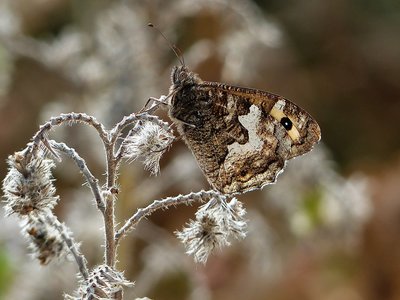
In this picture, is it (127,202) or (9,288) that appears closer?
(127,202)

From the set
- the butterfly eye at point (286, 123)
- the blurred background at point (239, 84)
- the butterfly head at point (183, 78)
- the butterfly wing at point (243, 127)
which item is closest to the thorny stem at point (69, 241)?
the butterfly wing at point (243, 127)

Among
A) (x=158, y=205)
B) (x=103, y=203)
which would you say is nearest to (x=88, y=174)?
(x=103, y=203)

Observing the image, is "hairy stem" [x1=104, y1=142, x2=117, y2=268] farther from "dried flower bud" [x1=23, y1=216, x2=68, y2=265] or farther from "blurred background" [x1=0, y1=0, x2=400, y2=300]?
"blurred background" [x1=0, y1=0, x2=400, y2=300]

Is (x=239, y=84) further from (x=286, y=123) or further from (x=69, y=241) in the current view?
(x=69, y=241)

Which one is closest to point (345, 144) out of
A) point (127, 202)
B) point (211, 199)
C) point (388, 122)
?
point (388, 122)

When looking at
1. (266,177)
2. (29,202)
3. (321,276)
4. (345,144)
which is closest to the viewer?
(29,202)

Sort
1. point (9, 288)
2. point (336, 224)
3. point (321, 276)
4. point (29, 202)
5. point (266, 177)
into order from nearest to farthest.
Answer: point (29, 202)
point (266, 177)
point (336, 224)
point (9, 288)
point (321, 276)

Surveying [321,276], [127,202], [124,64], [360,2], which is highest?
[360,2]

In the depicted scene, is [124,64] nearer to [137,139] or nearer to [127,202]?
[127,202]

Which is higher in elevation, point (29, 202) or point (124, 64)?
point (124, 64)
